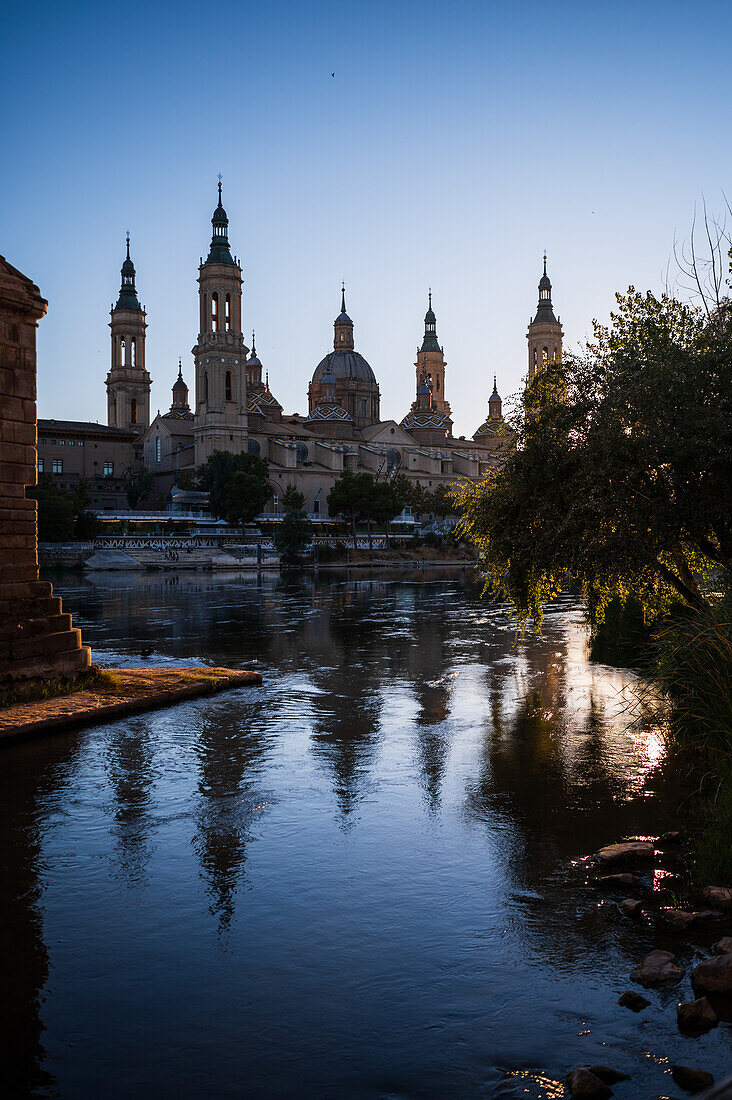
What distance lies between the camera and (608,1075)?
4.82 m

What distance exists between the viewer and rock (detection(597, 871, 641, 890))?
7.36m

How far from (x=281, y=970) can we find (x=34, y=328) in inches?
425

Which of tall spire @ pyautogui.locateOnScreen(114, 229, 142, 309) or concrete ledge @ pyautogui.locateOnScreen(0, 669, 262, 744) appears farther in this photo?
tall spire @ pyautogui.locateOnScreen(114, 229, 142, 309)

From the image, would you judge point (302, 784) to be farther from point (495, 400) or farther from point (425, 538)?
point (495, 400)

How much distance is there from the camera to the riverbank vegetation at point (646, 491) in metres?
11.4

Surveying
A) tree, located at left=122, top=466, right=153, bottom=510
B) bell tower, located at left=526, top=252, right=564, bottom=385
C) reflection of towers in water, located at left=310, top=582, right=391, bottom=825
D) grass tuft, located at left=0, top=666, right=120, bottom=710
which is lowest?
reflection of towers in water, located at left=310, top=582, right=391, bottom=825

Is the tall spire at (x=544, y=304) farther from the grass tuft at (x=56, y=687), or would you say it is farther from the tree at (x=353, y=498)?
the grass tuft at (x=56, y=687)

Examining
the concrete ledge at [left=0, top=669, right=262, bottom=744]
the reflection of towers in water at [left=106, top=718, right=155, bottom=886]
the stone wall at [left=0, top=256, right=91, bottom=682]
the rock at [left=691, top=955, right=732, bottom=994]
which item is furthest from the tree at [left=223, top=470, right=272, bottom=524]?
the rock at [left=691, top=955, right=732, bottom=994]

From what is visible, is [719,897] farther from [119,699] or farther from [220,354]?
[220,354]

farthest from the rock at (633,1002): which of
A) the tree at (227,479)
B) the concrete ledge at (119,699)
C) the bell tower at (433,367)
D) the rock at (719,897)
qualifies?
the bell tower at (433,367)

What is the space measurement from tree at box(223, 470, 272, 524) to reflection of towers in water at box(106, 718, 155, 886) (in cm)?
7494

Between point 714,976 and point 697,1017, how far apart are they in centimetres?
44

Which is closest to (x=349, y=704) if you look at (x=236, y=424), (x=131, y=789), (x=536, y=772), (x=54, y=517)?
(x=536, y=772)

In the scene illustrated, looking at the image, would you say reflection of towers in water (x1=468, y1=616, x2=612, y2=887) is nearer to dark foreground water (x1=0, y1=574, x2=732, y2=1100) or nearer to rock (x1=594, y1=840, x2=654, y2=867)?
dark foreground water (x1=0, y1=574, x2=732, y2=1100)
